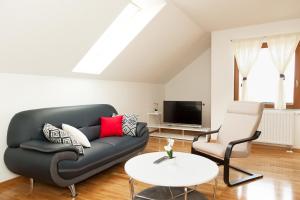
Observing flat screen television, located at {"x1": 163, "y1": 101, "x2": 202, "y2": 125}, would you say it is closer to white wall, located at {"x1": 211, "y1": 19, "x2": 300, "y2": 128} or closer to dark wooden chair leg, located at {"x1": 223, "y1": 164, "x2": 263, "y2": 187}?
white wall, located at {"x1": 211, "y1": 19, "x2": 300, "y2": 128}

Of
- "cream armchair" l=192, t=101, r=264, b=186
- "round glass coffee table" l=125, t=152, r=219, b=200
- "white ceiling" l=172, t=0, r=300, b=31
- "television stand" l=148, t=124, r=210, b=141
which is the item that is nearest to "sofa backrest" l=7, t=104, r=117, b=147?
"round glass coffee table" l=125, t=152, r=219, b=200

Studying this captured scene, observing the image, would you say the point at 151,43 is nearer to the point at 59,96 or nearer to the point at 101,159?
the point at 59,96

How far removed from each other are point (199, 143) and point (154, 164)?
1120 mm

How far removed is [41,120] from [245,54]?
13.0 ft

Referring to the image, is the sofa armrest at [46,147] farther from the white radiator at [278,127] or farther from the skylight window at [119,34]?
the white radiator at [278,127]

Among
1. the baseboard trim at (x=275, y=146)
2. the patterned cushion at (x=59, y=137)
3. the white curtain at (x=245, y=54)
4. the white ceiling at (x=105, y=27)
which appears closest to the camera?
the white ceiling at (x=105, y=27)

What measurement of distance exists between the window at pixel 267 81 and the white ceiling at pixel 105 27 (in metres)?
0.83

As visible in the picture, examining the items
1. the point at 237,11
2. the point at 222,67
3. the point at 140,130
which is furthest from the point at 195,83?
the point at 140,130

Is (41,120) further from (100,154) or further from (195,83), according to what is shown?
(195,83)

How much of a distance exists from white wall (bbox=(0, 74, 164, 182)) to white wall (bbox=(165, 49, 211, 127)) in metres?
1.18

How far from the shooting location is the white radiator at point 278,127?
13.7ft

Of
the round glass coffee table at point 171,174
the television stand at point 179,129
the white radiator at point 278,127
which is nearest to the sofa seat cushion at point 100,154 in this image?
the round glass coffee table at point 171,174

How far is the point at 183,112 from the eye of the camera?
539 cm

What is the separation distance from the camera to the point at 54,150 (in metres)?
2.34
